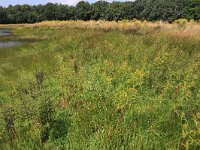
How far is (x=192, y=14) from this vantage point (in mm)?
73562

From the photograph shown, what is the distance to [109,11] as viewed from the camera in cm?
8738

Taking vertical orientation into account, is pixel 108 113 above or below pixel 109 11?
above

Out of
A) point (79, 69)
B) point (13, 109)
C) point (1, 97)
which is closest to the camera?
point (13, 109)

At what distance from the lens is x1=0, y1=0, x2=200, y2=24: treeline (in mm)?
71375

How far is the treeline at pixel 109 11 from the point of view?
71375 mm

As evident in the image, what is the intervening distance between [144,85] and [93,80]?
3.88 ft

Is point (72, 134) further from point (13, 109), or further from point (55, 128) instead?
point (13, 109)

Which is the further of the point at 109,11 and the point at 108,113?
the point at 109,11

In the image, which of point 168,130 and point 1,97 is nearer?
point 168,130

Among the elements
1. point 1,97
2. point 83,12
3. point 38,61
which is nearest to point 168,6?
point 83,12

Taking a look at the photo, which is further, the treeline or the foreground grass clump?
the treeline

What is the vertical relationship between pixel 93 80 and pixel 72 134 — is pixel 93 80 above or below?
above

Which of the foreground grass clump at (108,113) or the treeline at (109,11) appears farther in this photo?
the treeline at (109,11)

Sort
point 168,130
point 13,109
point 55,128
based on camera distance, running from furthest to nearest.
Result: point 13,109, point 55,128, point 168,130
